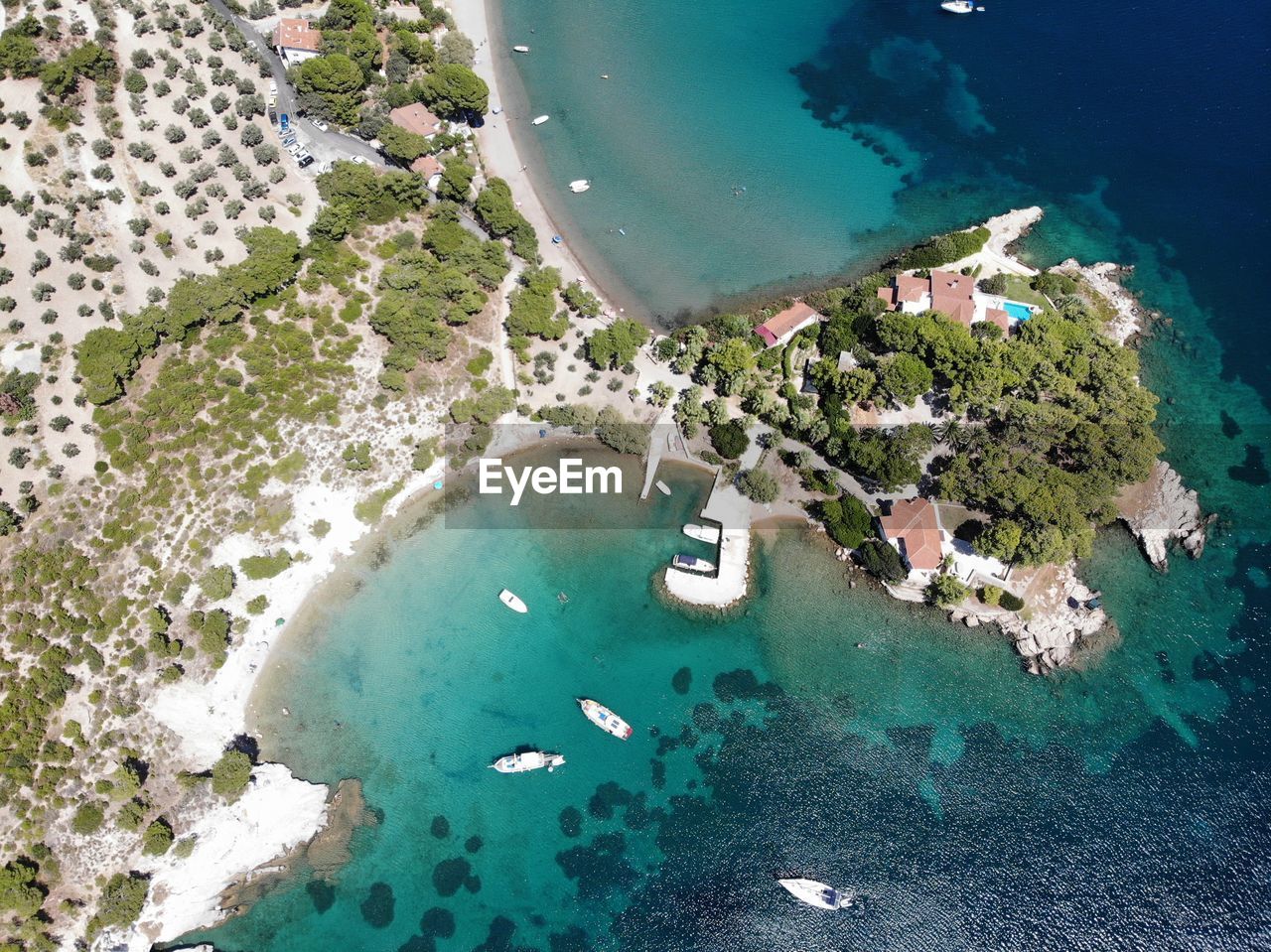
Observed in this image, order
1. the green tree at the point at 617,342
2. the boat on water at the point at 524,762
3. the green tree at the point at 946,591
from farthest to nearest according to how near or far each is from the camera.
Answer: the green tree at the point at 617,342
the green tree at the point at 946,591
the boat on water at the point at 524,762

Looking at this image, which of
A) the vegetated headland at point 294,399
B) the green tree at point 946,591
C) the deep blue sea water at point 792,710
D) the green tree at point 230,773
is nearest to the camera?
the green tree at point 230,773

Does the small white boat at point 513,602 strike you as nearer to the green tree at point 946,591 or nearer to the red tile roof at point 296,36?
the green tree at point 946,591

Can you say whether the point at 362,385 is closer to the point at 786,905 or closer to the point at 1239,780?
the point at 786,905

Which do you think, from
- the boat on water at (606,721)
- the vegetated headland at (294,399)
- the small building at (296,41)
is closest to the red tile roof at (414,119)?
the vegetated headland at (294,399)

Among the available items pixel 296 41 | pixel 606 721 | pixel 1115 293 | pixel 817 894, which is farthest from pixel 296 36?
pixel 817 894

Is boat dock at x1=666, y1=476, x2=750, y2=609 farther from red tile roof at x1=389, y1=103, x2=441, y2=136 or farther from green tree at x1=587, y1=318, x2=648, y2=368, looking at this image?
red tile roof at x1=389, y1=103, x2=441, y2=136
